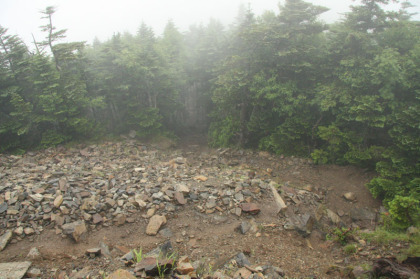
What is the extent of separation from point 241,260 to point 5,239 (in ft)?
23.1

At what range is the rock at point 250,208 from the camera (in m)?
8.92

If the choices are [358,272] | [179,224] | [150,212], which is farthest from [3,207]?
[358,272]

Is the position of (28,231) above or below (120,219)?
above

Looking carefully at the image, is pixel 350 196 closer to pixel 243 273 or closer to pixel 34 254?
pixel 243 273

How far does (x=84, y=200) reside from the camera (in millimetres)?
8727

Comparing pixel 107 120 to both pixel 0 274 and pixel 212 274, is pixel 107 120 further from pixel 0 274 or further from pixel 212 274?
pixel 212 274

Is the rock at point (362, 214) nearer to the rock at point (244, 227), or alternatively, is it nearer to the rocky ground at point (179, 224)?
the rocky ground at point (179, 224)

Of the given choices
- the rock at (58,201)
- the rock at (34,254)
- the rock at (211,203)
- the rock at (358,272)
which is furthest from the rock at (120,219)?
the rock at (358,272)

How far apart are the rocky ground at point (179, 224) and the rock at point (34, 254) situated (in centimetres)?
3

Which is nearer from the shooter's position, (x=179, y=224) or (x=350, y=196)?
(x=179, y=224)

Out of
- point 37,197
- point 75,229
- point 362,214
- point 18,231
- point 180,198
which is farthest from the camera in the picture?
point 362,214

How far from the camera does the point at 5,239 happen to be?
22.6 feet

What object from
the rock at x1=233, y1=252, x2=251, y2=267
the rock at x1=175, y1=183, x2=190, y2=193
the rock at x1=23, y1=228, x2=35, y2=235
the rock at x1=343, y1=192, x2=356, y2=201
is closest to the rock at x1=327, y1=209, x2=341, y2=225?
the rock at x1=343, y1=192, x2=356, y2=201

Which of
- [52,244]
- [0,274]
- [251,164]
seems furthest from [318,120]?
[0,274]
